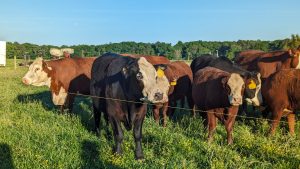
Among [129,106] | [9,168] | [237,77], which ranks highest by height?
[237,77]

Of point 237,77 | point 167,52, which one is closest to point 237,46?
point 167,52

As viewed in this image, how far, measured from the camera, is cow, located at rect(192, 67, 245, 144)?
20.8 feet

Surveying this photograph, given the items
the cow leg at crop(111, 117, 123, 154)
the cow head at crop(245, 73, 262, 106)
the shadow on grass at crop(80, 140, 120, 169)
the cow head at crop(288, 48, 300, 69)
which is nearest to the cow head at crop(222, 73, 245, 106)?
the cow head at crop(245, 73, 262, 106)

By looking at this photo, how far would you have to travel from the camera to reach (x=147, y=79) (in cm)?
542

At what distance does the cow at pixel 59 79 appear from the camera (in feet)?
31.6

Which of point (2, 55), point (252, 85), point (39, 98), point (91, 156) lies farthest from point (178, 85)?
point (2, 55)

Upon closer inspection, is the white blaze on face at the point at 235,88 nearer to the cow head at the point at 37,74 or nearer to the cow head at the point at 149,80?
the cow head at the point at 149,80

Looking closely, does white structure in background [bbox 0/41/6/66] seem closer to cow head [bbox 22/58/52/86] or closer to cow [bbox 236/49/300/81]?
cow head [bbox 22/58/52/86]

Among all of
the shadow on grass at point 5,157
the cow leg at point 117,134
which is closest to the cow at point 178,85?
the cow leg at point 117,134

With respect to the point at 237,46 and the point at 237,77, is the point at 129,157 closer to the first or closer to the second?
the point at 237,77

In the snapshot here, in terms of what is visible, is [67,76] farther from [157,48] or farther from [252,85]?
[157,48]

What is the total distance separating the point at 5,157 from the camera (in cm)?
541

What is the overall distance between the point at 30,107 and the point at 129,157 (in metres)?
4.83

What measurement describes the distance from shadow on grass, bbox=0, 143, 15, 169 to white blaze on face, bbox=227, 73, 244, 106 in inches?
144
